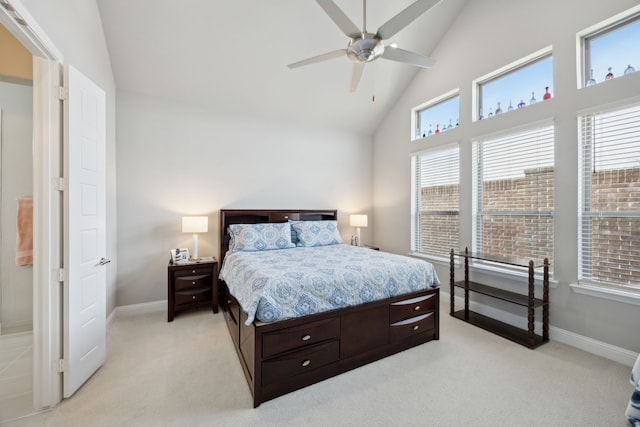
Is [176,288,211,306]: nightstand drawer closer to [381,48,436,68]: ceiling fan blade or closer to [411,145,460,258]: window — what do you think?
[411,145,460,258]: window

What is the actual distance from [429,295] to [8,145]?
471cm

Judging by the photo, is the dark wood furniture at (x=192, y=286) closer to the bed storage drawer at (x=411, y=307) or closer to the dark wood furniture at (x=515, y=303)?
the bed storage drawer at (x=411, y=307)

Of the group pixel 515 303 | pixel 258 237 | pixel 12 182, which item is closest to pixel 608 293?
pixel 515 303

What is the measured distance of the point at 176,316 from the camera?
338cm

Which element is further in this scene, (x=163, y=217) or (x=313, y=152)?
(x=313, y=152)

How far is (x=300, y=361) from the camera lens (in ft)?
6.56

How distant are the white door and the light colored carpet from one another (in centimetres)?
28

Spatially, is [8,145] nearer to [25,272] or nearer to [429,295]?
[25,272]

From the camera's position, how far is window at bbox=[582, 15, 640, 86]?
2.37 m

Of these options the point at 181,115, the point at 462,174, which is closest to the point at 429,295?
the point at 462,174

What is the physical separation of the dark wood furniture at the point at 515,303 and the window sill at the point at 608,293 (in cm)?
26

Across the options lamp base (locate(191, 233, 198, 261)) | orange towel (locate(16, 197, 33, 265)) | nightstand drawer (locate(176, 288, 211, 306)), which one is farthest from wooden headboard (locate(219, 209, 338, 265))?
orange towel (locate(16, 197, 33, 265))

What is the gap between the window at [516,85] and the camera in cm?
294

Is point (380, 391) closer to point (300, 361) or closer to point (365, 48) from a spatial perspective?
point (300, 361)
